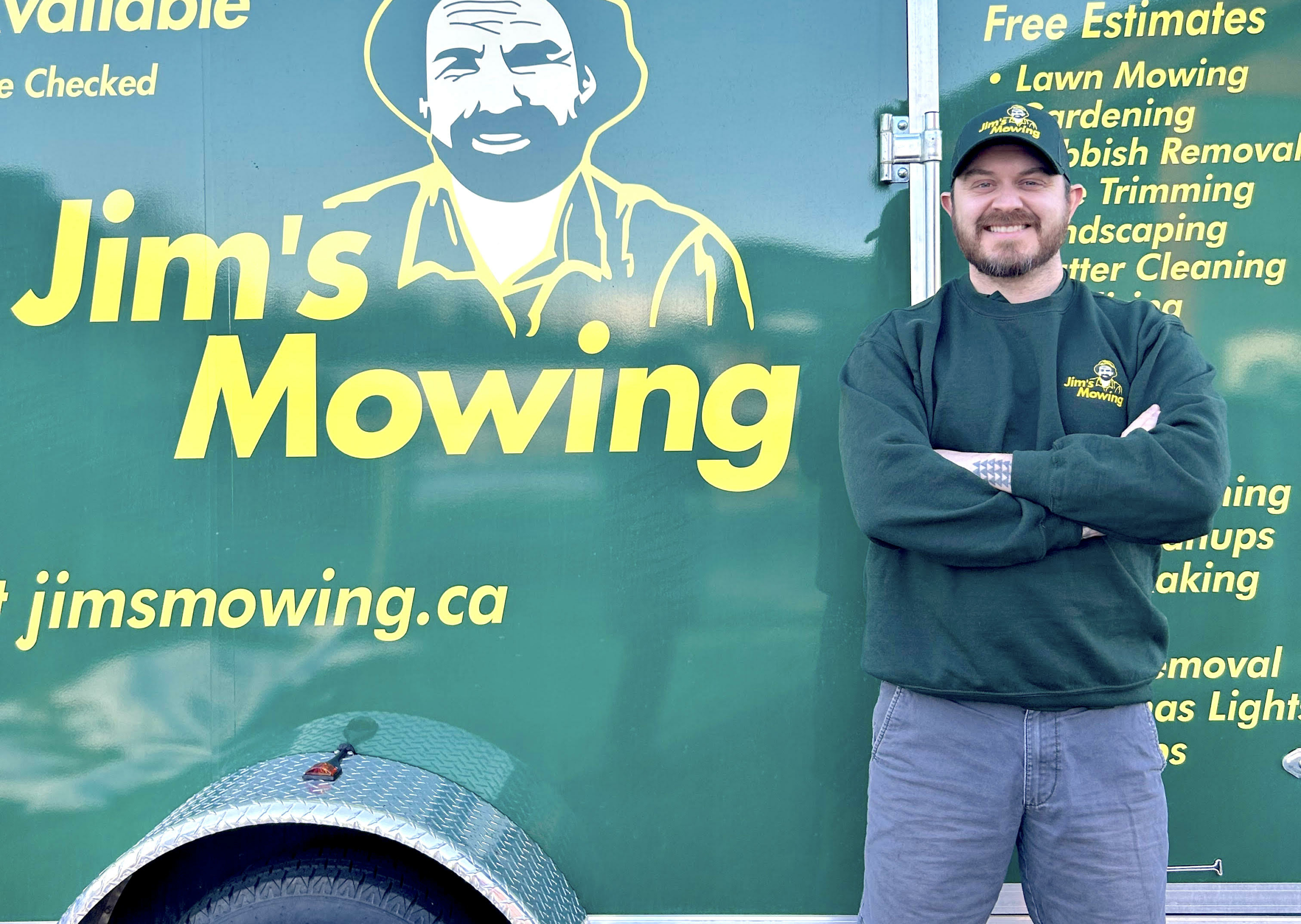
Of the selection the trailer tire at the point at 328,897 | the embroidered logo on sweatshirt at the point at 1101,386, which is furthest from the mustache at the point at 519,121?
the trailer tire at the point at 328,897

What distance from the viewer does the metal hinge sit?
1816 millimetres

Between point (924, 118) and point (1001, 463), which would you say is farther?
point (924, 118)

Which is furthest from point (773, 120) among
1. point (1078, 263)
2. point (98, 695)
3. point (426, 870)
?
point (98, 695)

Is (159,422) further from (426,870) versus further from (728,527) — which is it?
(728,527)

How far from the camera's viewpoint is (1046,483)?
59.9 inches

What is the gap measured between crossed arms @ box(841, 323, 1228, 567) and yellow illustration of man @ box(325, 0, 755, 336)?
1.55 ft

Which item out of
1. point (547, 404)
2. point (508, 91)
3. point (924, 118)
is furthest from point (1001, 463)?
point (508, 91)

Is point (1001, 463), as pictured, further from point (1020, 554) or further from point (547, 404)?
point (547, 404)

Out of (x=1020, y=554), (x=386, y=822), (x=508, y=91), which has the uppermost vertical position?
(x=508, y=91)

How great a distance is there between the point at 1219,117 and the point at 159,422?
221 cm

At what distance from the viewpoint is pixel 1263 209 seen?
72.6 inches

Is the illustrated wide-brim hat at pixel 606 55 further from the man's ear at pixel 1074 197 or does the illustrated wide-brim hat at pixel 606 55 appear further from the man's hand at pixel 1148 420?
the man's hand at pixel 1148 420

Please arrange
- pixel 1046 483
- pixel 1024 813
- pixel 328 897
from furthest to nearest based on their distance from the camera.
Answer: pixel 328 897, pixel 1024 813, pixel 1046 483

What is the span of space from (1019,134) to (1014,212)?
0.45 ft
